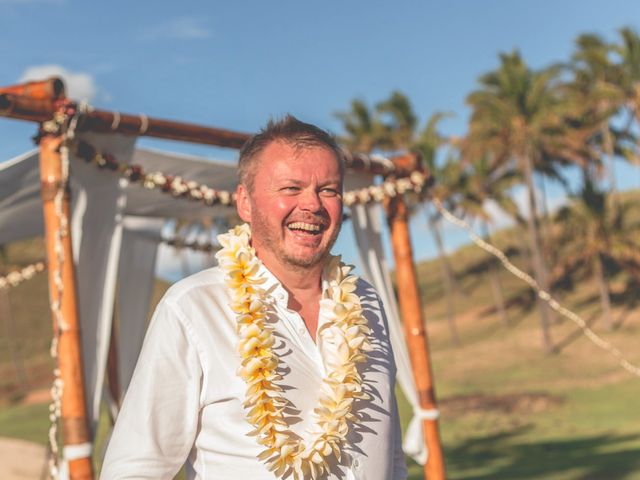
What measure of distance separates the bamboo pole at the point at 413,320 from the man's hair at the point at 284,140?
5617 millimetres

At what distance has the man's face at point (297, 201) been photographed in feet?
6.25

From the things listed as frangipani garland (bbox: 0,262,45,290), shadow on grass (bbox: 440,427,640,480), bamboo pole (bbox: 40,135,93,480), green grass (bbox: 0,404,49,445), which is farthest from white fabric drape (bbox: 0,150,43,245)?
green grass (bbox: 0,404,49,445)

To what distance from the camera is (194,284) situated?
6.29ft

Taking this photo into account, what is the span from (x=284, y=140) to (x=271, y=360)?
0.51m

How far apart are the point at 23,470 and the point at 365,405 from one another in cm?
947

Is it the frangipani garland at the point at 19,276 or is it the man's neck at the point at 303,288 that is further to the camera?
the frangipani garland at the point at 19,276

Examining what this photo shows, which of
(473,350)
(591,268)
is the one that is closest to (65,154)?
(473,350)

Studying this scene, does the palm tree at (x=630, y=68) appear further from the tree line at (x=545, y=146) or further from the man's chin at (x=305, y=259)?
the man's chin at (x=305, y=259)

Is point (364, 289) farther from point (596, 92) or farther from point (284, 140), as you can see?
point (596, 92)

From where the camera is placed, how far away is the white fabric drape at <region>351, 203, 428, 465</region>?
24.5 ft

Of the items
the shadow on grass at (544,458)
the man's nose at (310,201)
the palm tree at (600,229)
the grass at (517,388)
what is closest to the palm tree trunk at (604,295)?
the palm tree at (600,229)

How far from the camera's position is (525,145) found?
33250 mm

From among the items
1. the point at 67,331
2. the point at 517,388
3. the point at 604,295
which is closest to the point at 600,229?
the point at 604,295

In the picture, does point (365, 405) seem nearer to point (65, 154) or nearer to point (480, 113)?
point (65, 154)
